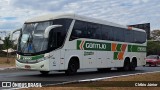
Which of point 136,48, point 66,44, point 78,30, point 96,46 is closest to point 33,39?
point 66,44

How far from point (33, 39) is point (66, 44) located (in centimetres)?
199

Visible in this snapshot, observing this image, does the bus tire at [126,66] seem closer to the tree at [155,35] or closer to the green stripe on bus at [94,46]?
the green stripe on bus at [94,46]

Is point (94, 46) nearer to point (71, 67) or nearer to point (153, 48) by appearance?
point (71, 67)

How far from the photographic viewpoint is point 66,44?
2041 cm

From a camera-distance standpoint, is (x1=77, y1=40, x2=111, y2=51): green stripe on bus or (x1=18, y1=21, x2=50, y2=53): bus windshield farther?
(x1=77, y1=40, x2=111, y2=51): green stripe on bus

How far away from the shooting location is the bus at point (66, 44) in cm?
1927

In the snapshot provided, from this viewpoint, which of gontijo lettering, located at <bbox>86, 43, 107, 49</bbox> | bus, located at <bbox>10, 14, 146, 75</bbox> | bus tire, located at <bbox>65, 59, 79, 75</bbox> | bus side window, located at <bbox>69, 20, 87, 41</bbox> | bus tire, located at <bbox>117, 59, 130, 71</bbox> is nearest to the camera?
bus, located at <bbox>10, 14, 146, 75</bbox>

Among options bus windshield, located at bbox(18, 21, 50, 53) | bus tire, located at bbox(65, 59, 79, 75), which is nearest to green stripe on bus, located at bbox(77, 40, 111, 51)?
bus tire, located at bbox(65, 59, 79, 75)

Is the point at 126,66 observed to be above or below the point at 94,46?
below

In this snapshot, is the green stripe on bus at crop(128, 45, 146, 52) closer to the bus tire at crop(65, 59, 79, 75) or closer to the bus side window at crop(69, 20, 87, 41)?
the bus side window at crop(69, 20, 87, 41)

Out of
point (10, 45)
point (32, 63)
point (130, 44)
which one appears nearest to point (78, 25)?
point (32, 63)

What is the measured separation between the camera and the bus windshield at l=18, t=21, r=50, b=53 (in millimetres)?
19312

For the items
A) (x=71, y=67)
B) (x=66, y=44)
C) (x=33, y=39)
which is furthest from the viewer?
(x=71, y=67)

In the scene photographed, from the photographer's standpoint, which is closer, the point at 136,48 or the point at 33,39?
the point at 33,39
